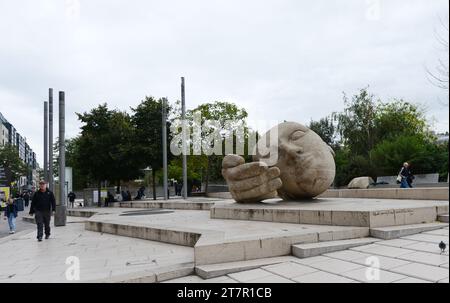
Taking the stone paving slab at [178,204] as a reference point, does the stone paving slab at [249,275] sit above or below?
above

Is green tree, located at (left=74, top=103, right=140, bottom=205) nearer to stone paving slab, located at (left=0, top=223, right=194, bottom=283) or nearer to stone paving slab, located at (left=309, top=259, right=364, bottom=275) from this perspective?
stone paving slab, located at (left=0, top=223, right=194, bottom=283)

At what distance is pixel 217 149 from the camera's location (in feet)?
97.2

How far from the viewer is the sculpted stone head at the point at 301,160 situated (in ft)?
33.5

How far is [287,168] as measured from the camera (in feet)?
34.3

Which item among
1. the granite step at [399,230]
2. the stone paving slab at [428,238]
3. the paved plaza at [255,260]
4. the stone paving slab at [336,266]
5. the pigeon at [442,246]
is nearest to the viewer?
the paved plaza at [255,260]

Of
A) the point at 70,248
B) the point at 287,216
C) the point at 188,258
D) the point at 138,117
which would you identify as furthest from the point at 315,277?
the point at 138,117

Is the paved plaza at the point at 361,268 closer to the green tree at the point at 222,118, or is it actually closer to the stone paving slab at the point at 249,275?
the stone paving slab at the point at 249,275

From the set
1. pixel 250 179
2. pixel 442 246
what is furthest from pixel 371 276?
pixel 250 179

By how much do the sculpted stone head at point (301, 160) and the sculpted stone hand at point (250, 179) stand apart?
0.41 metres

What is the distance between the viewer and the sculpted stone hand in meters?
10.4

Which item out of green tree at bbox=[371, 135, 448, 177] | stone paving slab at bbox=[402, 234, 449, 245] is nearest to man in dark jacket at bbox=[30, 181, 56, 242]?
stone paving slab at bbox=[402, 234, 449, 245]

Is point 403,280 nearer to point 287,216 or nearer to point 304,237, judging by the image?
point 304,237

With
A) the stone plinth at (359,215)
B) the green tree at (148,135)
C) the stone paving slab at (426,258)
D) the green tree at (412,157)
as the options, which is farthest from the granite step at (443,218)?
the green tree at (148,135)

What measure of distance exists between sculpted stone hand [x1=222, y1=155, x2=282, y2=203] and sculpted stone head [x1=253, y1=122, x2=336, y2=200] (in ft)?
1.33
